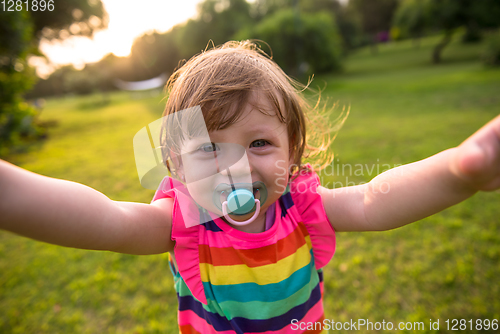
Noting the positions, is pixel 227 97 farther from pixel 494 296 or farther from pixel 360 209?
pixel 494 296

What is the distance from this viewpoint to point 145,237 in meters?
0.90

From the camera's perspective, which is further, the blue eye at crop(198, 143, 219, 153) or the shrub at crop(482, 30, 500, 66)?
the shrub at crop(482, 30, 500, 66)

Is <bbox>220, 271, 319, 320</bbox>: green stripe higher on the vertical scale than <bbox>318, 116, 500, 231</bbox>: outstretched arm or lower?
lower

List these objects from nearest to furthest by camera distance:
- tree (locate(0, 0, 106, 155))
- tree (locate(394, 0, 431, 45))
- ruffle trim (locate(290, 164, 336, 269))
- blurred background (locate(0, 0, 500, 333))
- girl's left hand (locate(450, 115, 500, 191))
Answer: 1. girl's left hand (locate(450, 115, 500, 191))
2. ruffle trim (locate(290, 164, 336, 269))
3. blurred background (locate(0, 0, 500, 333))
4. tree (locate(0, 0, 106, 155))
5. tree (locate(394, 0, 431, 45))

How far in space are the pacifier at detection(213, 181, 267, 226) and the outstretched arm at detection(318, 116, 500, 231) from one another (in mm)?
319

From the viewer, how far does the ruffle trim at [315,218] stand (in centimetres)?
109

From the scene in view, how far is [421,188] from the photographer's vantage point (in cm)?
76

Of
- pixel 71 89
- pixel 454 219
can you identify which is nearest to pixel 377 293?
pixel 454 219

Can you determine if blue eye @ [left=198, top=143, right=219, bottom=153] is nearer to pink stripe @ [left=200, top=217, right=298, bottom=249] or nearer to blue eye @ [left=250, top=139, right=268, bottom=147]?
blue eye @ [left=250, top=139, right=268, bottom=147]

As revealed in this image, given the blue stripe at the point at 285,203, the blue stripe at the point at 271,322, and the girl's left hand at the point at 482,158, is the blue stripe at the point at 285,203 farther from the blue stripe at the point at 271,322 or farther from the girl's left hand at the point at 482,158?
the girl's left hand at the point at 482,158

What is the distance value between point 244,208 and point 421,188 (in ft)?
1.68

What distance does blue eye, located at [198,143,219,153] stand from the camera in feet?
3.00

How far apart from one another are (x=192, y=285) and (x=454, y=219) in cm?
320

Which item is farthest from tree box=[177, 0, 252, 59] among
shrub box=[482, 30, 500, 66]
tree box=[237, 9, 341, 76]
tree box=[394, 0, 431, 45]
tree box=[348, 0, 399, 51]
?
tree box=[348, 0, 399, 51]
